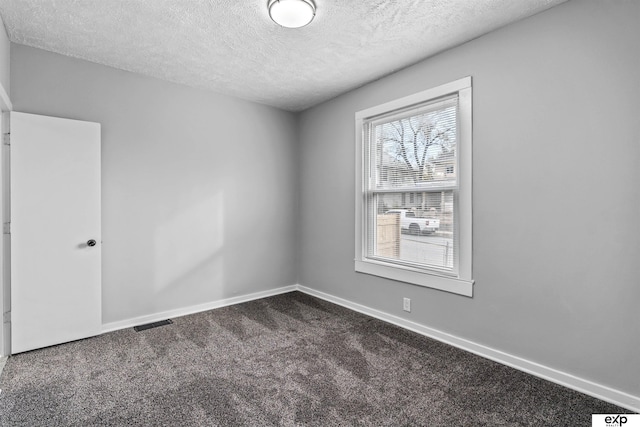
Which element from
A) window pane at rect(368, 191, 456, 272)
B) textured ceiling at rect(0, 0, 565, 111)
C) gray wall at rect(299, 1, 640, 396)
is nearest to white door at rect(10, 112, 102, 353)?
textured ceiling at rect(0, 0, 565, 111)

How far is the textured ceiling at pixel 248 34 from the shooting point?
2297 millimetres

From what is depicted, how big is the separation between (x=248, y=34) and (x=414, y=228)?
2.34 metres

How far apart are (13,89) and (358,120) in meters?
3.27

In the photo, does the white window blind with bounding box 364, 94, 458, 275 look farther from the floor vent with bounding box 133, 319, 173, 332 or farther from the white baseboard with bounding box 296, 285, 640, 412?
the floor vent with bounding box 133, 319, 173, 332

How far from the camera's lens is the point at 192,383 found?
2.30 metres

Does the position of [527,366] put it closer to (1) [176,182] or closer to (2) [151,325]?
(2) [151,325]

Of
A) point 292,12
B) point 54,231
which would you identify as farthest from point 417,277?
point 54,231

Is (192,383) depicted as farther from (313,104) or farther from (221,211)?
(313,104)

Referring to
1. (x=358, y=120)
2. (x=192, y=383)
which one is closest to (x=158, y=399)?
(x=192, y=383)

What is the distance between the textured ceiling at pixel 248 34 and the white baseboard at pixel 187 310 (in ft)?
8.53

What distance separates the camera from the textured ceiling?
2297mm
